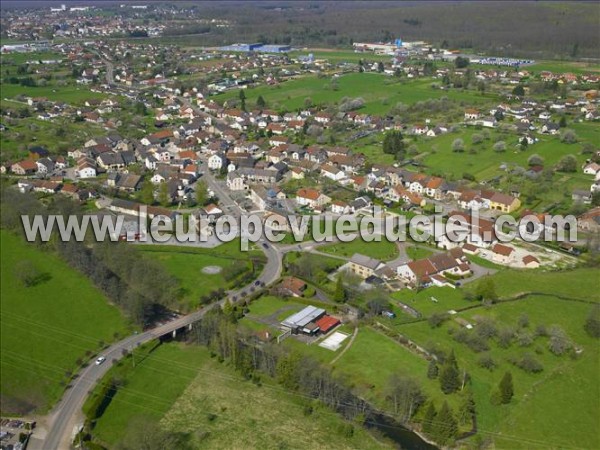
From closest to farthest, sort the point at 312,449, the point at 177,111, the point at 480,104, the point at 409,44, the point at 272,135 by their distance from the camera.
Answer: the point at 312,449, the point at 272,135, the point at 480,104, the point at 177,111, the point at 409,44

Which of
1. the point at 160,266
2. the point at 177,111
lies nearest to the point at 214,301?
the point at 160,266

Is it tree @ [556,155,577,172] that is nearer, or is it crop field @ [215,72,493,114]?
tree @ [556,155,577,172]

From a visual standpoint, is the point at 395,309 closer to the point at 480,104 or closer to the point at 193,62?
the point at 480,104

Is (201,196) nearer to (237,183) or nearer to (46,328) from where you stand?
(237,183)

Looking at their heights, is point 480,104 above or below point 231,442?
above

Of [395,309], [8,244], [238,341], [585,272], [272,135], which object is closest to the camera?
[238,341]

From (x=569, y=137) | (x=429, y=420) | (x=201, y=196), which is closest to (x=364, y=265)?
(x=429, y=420)

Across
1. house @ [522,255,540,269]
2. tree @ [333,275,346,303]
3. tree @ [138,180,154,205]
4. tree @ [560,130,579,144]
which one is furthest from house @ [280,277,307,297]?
tree @ [560,130,579,144]

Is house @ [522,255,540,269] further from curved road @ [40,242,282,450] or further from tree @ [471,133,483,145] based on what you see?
tree @ [471,133,483,145]
